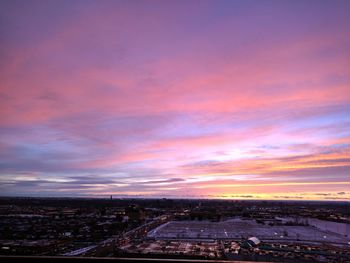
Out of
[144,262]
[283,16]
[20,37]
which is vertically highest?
[283,16]

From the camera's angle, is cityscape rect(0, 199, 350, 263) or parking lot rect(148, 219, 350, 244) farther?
parking lot rect(148, 219, 350, 244)

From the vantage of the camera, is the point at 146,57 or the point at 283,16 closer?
the point at 283,16

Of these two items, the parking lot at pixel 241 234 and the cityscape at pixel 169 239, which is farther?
the parking lot at pixel 241 234

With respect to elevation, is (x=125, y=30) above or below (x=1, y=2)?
above

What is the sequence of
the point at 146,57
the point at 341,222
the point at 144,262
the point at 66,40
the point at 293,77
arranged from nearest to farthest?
1. the point at 144,262
2. the point at 66,40
3. the point at 146,57
4. the point at 293,77
5. the point at 341,222

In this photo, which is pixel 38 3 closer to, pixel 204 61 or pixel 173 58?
pixel 173 58

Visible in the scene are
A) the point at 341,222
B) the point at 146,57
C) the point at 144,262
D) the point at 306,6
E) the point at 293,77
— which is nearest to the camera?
the point at 144,262

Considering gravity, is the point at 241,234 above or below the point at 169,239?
below

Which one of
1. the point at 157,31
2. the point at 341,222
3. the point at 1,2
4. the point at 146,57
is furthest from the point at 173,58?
the point at 341,222

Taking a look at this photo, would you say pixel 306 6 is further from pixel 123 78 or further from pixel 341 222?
pixel 341 222

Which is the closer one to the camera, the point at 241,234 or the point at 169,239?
the point at 169,239
